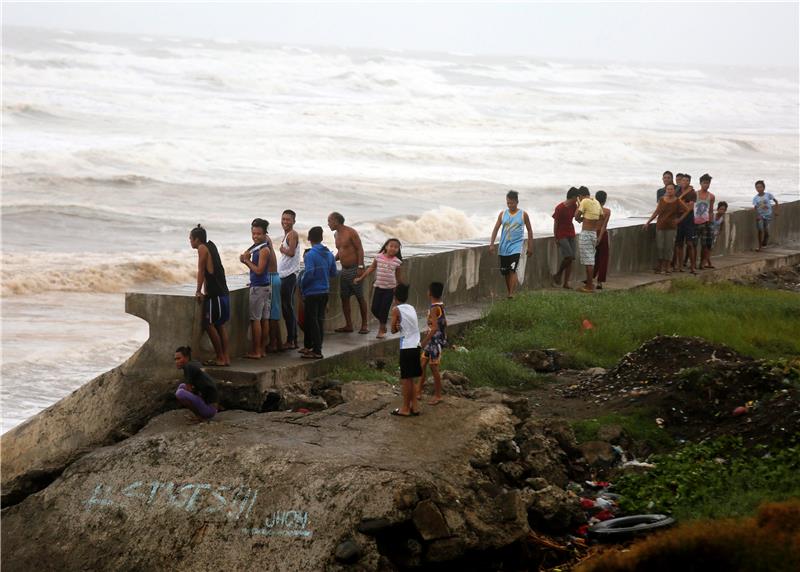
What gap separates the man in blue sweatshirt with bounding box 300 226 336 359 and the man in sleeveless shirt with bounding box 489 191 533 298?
3407 mm

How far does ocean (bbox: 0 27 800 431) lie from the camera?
74.9ft

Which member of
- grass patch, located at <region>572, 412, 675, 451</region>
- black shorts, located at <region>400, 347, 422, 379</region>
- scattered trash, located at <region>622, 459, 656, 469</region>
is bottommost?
scattered trash, located at <region>622, 459, 656, 469</region>

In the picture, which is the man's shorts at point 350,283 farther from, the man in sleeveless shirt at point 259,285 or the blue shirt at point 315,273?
the man in sleeveless shirt at point 259,285

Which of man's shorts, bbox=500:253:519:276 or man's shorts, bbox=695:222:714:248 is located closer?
man's shorts, bbox=500:253:519:276

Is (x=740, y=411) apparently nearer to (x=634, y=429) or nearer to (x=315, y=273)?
(x=634, y=429)

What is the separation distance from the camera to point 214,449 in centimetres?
850

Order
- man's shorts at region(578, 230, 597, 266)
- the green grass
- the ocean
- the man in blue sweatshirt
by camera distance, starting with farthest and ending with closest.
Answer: the ocean → man's shorts at region(578, 230, 597, 266) → the green grass → the man in blue sweatshirt

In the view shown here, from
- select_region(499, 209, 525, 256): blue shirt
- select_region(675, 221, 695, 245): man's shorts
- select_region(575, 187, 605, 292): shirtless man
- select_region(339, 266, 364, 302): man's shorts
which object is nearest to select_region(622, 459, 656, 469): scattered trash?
select_region(339, 266, 364, 302): man's shorts

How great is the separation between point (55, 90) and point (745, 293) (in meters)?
49.6

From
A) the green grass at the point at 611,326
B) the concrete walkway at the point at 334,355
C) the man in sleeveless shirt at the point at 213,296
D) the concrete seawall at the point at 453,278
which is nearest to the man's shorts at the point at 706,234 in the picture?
the concrete seawall at the point at 453,278

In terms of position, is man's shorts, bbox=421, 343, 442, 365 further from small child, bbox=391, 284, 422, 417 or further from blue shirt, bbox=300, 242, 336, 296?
blue shirt, bbox=300, 242, 336, 296

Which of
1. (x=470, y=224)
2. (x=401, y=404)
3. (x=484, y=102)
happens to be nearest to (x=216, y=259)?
(x=401, y=404)

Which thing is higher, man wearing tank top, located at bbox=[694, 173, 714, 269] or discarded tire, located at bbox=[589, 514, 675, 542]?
man wearing tank top, located at bbox=[694, 173, 714, 269]

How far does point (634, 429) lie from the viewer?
9.76 m
